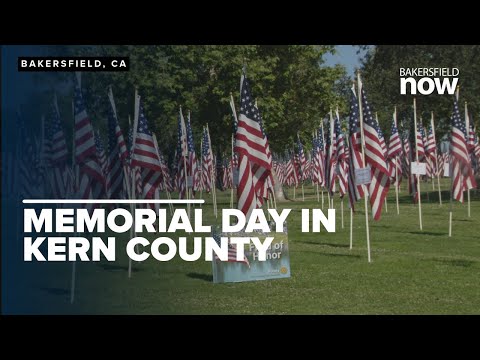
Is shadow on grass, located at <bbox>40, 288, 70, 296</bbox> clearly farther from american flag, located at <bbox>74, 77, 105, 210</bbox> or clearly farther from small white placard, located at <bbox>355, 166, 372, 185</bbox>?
small white placard, located at <bbox>355, 166, 372, 185</bbox>

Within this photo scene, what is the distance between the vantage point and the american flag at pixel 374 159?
74.3ft

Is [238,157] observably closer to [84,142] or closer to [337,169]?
[84,142]

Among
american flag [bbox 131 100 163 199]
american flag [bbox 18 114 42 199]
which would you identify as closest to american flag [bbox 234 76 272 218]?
american flag [bbox 131 100 163 199]

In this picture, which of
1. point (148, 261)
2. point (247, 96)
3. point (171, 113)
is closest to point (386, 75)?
point (171, 113)

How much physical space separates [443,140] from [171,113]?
73.8 feet

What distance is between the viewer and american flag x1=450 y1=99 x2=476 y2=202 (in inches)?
1109

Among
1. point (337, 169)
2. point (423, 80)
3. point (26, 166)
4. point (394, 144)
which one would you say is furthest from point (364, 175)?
point (26, 166)

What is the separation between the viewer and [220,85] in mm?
55094

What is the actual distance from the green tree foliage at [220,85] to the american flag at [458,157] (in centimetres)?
2492

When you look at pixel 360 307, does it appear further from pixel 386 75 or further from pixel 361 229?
pixel 386 75

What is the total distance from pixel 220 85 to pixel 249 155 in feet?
122

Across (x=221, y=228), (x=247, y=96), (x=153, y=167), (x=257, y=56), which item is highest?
(x=257, y=56)

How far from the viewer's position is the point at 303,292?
705 inches

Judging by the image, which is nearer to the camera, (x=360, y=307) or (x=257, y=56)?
(x=360, y=307)
